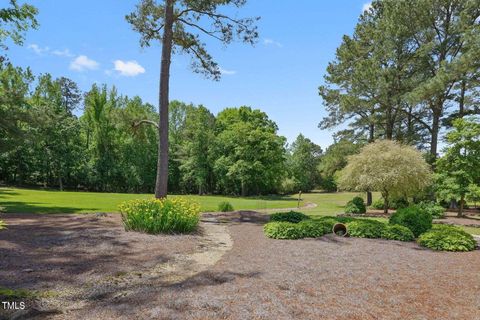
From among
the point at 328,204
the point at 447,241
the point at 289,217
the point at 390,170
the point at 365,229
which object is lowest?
the point at 328,204

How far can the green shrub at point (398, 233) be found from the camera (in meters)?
10.1

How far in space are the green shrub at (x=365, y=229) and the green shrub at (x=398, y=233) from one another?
170mm

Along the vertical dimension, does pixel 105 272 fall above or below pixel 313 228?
below

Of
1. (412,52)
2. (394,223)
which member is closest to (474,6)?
(412,52)

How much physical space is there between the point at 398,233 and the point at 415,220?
→ 1.11 metres

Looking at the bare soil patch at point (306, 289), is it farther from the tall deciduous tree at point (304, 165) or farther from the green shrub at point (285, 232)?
the tall deciduous tree at point (304, 165)

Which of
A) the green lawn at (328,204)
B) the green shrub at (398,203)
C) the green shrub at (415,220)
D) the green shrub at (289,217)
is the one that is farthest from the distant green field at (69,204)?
the green shrub at (398,203)

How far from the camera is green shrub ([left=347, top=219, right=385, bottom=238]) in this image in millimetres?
10242

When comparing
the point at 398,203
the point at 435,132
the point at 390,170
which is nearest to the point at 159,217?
the point at 390,170

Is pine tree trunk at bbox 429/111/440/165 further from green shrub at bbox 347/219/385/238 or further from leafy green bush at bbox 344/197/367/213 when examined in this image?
green shrub at bbox 347/219/385/238

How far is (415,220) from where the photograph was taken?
425 inches

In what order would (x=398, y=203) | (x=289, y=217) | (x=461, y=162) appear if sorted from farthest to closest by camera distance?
(x=398, y=203), (x=461, y=162), (x=289, y=217)

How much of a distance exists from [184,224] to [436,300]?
6728 mm

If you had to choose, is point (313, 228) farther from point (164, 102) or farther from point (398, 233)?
point (164, 102)
